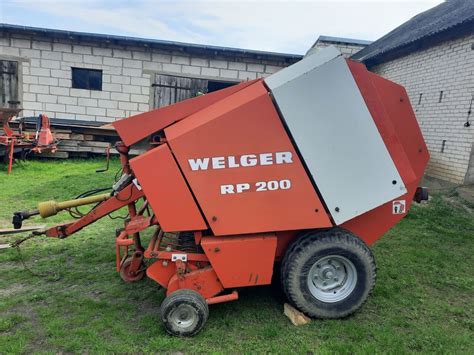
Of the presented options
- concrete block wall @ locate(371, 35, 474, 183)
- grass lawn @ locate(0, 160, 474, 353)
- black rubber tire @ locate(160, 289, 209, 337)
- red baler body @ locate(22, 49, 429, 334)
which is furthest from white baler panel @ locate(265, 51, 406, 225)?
concrete block wall @ locate(371, 35, 474, 183)

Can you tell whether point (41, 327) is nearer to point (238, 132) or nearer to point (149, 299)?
point (149, 299)

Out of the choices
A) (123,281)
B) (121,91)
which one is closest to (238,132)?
(123,281)

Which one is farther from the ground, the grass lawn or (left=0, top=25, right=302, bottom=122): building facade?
(left=0, top=25, right=302, bottom=122): building facade

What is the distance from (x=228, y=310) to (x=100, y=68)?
9892 mm

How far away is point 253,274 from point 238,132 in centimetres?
115

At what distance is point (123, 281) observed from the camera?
360 centimetres

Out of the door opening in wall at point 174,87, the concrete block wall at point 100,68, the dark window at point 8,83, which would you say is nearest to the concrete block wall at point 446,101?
the concrete block wall at point 100,68

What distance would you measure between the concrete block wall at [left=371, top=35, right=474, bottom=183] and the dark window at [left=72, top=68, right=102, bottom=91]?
9.02 m

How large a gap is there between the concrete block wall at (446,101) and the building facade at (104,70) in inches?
168

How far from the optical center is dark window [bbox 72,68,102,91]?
1093 cm

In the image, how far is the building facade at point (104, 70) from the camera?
10.6 meters

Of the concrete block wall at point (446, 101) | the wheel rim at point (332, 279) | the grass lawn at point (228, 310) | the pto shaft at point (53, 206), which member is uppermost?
the concrete block wall at point (446, 101)

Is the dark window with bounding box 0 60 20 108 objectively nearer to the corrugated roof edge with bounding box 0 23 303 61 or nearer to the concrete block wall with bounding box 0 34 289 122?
the concrete block wall with bounding box 0 34 289 122

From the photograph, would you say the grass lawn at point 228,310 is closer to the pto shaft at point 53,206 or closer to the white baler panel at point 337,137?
the pto shaft at point 53,206
